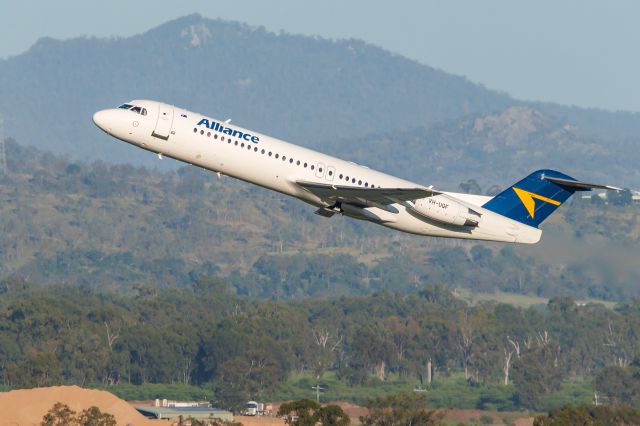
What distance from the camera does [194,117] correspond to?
178 feet

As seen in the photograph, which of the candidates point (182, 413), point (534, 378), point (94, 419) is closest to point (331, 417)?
point (94, 419)

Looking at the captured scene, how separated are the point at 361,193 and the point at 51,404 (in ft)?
142

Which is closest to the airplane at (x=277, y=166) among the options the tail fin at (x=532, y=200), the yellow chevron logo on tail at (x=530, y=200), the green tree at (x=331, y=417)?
the tail fin at (x=532, y=200)

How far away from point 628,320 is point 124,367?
76.4 m

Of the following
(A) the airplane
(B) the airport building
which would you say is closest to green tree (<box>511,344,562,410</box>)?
(B) the airport building

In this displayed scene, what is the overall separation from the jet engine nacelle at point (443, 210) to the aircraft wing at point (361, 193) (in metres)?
1.44

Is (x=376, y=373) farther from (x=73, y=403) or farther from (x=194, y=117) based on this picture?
(x=194, y=117)

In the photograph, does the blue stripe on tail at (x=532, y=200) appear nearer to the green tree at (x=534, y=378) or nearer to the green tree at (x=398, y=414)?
the green tree at (x=398, y=414)

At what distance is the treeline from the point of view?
13812 cm

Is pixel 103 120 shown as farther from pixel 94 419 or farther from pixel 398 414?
pixel 398 414

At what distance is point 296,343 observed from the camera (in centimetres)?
15638

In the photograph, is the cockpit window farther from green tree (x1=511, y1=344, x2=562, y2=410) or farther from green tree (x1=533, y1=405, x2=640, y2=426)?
green tree (x1=511, y1=344, x2=562, y2=410)

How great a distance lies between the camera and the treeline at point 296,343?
13812 cm

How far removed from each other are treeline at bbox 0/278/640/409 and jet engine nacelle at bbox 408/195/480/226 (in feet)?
228
